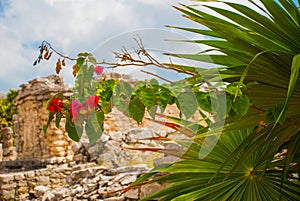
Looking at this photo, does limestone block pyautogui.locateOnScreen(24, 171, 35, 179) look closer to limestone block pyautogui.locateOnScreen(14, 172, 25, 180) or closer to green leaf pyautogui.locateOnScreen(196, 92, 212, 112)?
limestone block pyautogui.locateOnScreen(14, 172, 25, 180)

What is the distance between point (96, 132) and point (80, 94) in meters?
0.16

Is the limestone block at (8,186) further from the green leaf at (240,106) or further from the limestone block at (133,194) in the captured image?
the green leaf at (240,106)

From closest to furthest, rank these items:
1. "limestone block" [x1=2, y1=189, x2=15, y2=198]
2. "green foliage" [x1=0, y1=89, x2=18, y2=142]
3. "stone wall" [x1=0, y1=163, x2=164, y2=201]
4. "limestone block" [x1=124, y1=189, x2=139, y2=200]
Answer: "limestone block" [x1=124, y1=189, x2=139, y2=200], "stone wall" [x1=0, y1=163, x2=164, y2=201], "limestone block" [x1=2, y1=189, x2=15, y2=198], "green foliage" [x1=0, y1=89, x2=18, y2=142]

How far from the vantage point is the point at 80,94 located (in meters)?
1.63

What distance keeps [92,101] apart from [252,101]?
27.9 inches

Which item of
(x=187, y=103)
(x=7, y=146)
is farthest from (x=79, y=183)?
(x=7, y=146)

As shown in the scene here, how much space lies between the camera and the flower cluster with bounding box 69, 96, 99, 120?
1586mm

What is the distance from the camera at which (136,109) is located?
1491 mm

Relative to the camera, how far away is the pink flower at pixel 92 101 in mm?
1583

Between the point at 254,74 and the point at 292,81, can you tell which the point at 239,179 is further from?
the point at 292,81

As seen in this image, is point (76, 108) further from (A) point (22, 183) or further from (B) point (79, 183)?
(A) point (22, 183)

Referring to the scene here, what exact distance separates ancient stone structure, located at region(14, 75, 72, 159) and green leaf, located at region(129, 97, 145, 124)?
333 inches

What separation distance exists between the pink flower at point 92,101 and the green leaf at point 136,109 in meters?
0.16

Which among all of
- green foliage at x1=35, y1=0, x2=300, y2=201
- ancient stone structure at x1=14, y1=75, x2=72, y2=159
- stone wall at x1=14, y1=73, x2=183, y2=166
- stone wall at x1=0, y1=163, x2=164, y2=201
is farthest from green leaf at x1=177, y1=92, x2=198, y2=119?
ancient stone structure at x1=14, y1=75, x2=72, y2=159
